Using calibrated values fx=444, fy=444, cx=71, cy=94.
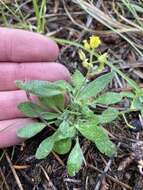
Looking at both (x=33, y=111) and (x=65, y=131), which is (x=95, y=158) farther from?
(x=33, y=111)

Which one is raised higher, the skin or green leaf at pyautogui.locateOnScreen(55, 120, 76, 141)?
the skin

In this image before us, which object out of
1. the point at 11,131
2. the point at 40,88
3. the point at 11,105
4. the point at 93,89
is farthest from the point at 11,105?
the point at 93,89

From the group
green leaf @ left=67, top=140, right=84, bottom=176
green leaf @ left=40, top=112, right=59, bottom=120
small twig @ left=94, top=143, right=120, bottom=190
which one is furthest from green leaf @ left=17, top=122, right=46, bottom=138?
small twig @ left=94, top=143, right=120, bottom=190

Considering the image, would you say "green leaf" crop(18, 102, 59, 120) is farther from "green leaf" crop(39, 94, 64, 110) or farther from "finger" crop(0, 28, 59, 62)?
"finger" crop(0, 28, 59, 62)

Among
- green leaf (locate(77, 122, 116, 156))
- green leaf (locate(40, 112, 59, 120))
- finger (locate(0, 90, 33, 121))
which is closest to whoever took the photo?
green leaf (locate(77, 122, 116, 156))

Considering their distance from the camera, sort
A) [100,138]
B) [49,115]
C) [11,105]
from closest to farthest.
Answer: [100,138] → [49,115] → [11,105]

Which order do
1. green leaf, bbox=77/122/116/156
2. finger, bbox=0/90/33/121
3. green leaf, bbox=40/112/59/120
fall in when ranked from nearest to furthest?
green leaf, bbox=77/122/116/156 → green leaf, bbox=40/112/59/120 → finger, bbox=0/90/33/121
